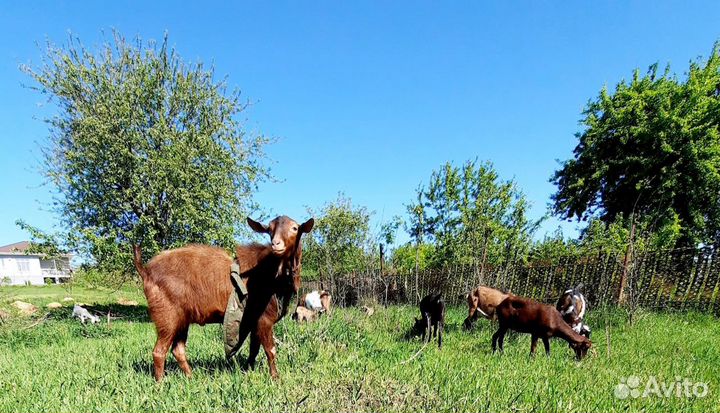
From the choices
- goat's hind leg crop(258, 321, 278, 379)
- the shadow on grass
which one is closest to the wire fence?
the shadow on grass

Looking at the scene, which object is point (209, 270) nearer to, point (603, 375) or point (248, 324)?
point (248, 324)

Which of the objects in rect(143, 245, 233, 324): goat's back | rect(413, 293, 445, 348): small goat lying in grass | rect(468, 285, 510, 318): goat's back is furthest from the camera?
rect(468, 285, 510, 318): goat's back

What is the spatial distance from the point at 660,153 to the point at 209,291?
1869 centimetres

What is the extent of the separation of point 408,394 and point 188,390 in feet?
6.21

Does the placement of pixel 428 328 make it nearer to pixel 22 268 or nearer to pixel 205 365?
pixel 205 365

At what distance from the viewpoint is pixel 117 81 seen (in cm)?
1283

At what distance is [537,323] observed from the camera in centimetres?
560

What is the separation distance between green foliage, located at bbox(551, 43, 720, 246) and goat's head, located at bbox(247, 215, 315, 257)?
14290 mm

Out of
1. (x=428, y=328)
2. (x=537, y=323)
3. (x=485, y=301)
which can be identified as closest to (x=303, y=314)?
(x=428, y=328)

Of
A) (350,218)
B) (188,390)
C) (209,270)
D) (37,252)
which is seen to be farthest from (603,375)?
(350,218)

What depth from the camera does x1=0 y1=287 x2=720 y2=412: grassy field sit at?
2945mm

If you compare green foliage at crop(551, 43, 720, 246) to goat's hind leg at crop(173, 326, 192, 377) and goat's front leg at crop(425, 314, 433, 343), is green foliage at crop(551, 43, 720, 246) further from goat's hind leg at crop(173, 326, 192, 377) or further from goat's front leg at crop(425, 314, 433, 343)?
goat's hind leg at crop(173, 326, 192, 377)
